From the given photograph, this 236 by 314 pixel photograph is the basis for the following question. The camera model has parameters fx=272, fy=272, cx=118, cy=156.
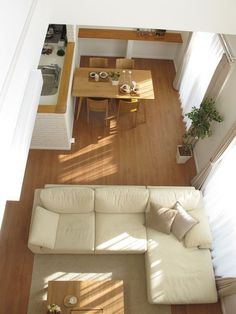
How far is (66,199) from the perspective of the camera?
3805mm

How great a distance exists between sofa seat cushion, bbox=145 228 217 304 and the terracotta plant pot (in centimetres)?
158

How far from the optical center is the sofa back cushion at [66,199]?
3785 mm

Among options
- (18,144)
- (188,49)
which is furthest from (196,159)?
(18,144)

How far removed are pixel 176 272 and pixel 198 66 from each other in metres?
3.46

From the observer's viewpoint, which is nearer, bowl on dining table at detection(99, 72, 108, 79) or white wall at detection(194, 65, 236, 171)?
white wall at detection(194, 65, 236, 171)

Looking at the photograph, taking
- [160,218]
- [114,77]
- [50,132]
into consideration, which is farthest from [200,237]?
[114,77]

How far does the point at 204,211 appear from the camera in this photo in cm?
400

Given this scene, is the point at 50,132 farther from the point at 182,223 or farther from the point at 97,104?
the point at 182,223

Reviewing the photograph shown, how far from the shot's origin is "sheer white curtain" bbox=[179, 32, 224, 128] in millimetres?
4250

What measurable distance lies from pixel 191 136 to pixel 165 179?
873 millimetres

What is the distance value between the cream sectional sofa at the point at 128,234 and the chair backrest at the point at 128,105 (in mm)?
1786

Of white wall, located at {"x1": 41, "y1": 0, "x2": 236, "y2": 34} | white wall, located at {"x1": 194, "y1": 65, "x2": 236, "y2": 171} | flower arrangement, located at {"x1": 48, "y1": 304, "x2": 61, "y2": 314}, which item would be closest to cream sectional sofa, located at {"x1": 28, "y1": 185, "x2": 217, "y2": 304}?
flower arrangement, located at {"x1": 48, "y1": 304, "x2": 61, "y2": 314}

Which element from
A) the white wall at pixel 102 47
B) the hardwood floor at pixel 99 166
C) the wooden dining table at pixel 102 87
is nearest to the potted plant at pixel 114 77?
the wooden dining table at pixel 102 87

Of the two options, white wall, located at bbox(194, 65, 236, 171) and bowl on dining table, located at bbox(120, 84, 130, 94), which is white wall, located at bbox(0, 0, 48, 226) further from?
bowl on dining table, located at bbox(120, 84, 130, 94)
